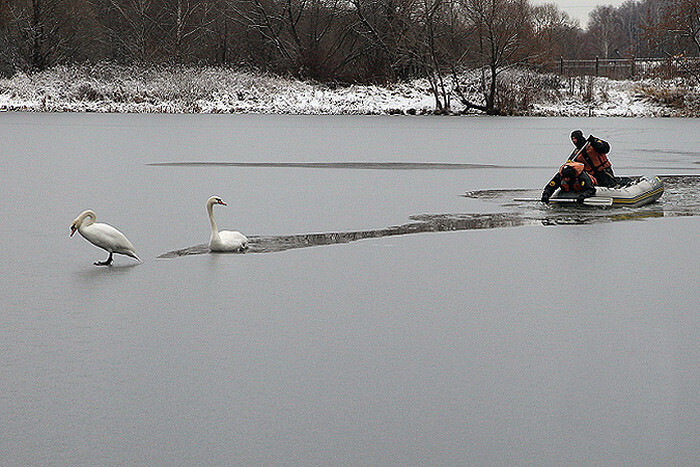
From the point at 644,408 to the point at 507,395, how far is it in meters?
0.55

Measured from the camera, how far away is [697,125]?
85.9 ft

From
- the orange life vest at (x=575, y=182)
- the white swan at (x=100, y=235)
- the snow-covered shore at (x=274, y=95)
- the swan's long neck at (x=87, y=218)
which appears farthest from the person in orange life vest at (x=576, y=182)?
the snow-covered shore at (x=274, y=95)

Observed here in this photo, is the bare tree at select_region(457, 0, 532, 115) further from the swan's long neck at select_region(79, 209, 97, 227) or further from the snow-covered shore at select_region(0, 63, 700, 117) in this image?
the swan's long neck at select_region(79, 209, 97, 227)

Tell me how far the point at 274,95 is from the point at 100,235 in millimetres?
26802

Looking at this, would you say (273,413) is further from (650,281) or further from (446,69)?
(446,69)

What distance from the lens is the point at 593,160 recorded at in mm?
10539

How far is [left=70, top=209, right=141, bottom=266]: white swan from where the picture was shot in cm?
663

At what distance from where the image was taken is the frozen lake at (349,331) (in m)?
3.66

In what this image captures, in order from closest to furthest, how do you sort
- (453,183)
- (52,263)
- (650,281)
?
(650,281), (52,263), (453,183)

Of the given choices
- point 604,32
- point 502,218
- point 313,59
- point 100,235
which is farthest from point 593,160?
point 604,32

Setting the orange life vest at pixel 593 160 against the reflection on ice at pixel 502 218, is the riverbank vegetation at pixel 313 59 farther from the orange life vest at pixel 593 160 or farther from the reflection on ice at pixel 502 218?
the orange life vest at pixel 593 160

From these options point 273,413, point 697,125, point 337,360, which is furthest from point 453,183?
point 697,125

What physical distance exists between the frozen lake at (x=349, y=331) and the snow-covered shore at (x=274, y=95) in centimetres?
2061

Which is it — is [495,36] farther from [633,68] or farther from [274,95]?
[633,68]
